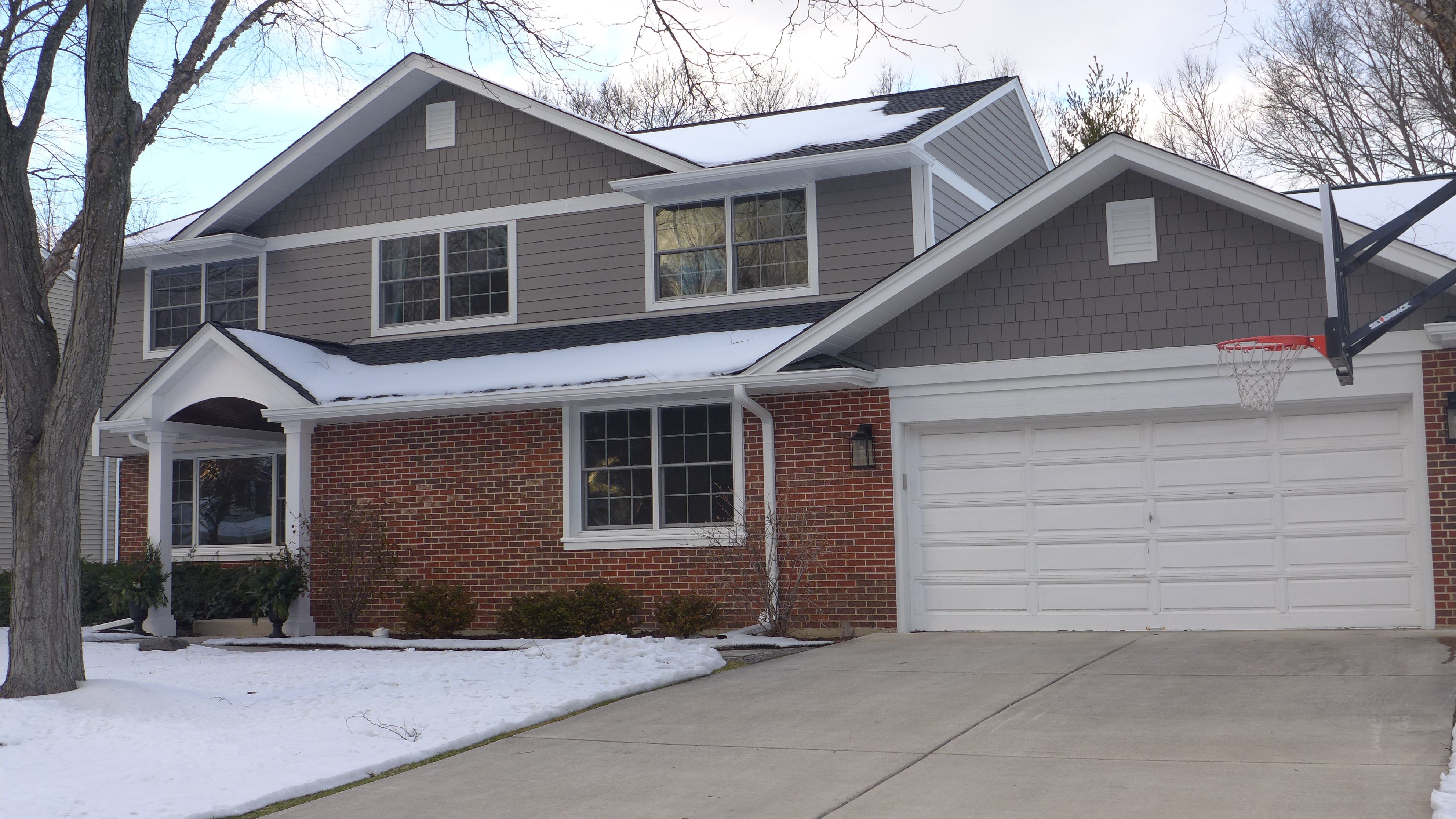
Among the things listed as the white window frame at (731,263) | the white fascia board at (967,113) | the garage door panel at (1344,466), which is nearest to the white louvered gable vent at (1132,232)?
the garage door panel at (1344,466)

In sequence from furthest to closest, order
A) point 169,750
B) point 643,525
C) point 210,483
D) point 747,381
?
point 210,483, point 643,525, point 747,381, point 169,750

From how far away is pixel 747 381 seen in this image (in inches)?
483

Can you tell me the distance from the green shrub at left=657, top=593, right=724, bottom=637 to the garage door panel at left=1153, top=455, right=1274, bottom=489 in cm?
440

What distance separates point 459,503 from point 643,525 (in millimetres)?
2204

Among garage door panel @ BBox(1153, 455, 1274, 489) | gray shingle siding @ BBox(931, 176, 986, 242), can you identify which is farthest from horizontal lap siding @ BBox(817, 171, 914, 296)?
garage door panel @ BBox(1153, 455, 1274, 489)

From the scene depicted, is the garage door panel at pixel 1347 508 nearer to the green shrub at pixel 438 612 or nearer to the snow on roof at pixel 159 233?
the green shrub at pixel 438 612

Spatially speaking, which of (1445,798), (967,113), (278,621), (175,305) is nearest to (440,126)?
(175,305)

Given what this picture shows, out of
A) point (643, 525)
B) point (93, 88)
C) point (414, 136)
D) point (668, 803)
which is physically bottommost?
point (668, 803)

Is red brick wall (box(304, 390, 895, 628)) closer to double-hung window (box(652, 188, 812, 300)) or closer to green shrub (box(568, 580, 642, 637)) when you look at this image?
green shrub (box(568, 580, 642, 637))

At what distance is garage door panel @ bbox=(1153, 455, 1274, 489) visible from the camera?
446 inches

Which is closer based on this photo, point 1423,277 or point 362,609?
point 1423,277

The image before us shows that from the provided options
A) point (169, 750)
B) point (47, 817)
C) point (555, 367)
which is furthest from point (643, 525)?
point (47, 817)

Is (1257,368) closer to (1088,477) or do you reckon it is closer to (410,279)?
(1088,477)

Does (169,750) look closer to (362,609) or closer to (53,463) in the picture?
(53,463)
